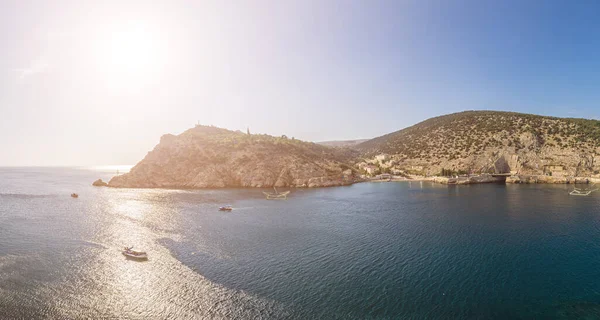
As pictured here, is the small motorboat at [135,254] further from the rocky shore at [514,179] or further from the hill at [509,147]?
the hill at [509,147]

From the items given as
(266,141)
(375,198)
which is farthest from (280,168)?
(375,198)

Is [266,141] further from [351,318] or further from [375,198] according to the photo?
[351,318]

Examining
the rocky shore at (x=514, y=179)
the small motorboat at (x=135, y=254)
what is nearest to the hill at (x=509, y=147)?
the rocky shore at (x=514, y=179)

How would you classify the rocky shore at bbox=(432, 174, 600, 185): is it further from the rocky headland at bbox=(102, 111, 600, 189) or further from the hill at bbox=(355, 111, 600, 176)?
the hill at bbox=(355, 111, 600, 176)

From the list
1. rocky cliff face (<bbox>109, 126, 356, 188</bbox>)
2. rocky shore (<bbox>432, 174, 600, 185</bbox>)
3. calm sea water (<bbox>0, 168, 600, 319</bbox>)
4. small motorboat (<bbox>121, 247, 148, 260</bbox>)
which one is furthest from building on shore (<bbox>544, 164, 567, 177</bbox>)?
small motorboat (<bbox>121, 247, 148, 260</bbox>)

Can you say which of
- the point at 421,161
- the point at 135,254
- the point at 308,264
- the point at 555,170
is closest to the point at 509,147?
the point at 555,170
